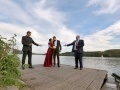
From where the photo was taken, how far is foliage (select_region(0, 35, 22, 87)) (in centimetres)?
480

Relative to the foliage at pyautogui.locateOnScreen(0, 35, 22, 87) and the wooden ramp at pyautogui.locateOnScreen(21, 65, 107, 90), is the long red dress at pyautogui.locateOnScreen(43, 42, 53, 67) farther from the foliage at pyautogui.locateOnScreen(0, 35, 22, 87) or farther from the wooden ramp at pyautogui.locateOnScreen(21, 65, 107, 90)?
the foliage at pyautogui.locateOnScreen(0, 35, 22, 87)

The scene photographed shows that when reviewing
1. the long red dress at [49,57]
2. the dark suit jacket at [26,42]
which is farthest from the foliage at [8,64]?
the long red dress at [49,57]

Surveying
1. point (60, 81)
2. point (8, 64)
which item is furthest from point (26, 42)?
point (8, 64)

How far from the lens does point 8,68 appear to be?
521cm

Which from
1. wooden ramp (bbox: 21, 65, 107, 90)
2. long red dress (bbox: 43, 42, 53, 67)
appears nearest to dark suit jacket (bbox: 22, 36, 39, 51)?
wooden ramp (bbox: 21, 65, 107, 90)

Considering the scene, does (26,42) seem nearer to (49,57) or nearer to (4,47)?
(49,57)

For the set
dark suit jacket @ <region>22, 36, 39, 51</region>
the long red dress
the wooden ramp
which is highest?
dark suit jacket @ <region>22, 36, 39, 51</region>

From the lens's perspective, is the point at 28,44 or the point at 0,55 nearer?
the point at 0,55

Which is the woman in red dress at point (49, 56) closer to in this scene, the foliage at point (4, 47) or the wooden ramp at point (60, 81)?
the wooden ramp at point (60, 81)

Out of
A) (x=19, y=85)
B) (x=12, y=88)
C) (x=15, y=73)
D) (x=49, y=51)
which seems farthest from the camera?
(x=49, y=51)

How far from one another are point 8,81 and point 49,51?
346 inches

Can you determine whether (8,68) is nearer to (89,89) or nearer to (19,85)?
(19,85)

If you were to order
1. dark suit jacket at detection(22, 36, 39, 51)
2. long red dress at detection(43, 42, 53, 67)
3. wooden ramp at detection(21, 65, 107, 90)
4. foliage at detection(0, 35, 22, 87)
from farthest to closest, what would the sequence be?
long red dress at detection(43, 42, 53, 67) < dark suit jacket at detection(22, 36, 39, 51) < wooden ramp at detection(21, 65, 107, 90) < foliage at detection(0, 35, 22, 87)

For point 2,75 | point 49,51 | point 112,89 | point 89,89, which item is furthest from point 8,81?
point 49,51
